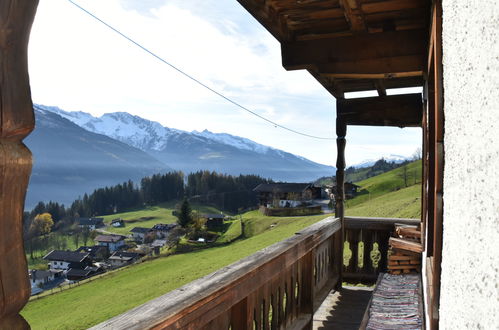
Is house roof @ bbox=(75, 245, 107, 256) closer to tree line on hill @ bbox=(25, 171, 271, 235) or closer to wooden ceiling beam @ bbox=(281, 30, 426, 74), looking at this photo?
tree line on hill @ bbox=(25, 171, 271, 235)

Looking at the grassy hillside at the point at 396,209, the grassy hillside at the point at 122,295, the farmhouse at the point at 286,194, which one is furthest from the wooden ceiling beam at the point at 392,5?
the farmhouse at the point at 286,194

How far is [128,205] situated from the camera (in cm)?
13112

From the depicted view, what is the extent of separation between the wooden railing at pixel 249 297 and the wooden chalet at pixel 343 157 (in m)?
0.01

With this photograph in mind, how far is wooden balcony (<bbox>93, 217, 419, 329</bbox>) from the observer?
1.94 meters

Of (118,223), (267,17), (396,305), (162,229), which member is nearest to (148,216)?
(118,223)

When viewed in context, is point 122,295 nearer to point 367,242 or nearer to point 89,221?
point 367,242

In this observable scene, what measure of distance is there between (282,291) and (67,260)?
300 feet

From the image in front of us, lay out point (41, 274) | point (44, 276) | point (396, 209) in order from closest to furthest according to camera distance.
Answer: point (396, 209)
point (44, 276)
point (41, 274)

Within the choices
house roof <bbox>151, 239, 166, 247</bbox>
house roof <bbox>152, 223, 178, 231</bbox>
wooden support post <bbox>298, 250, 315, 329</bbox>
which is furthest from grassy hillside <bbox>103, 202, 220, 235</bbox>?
wooden support post <bbox>298, 250, 315, 329</bbox>

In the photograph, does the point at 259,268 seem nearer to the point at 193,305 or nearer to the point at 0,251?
the point at 193,305

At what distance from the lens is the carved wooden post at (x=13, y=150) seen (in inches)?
36.8

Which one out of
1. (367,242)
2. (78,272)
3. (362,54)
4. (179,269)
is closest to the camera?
(362,54)

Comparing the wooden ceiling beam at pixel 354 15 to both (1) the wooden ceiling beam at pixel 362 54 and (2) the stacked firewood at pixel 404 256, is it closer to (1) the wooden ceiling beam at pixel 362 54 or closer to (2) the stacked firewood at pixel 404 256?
(1) the wooden ceiling beam at pixel 362 54

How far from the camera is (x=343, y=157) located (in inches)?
253
